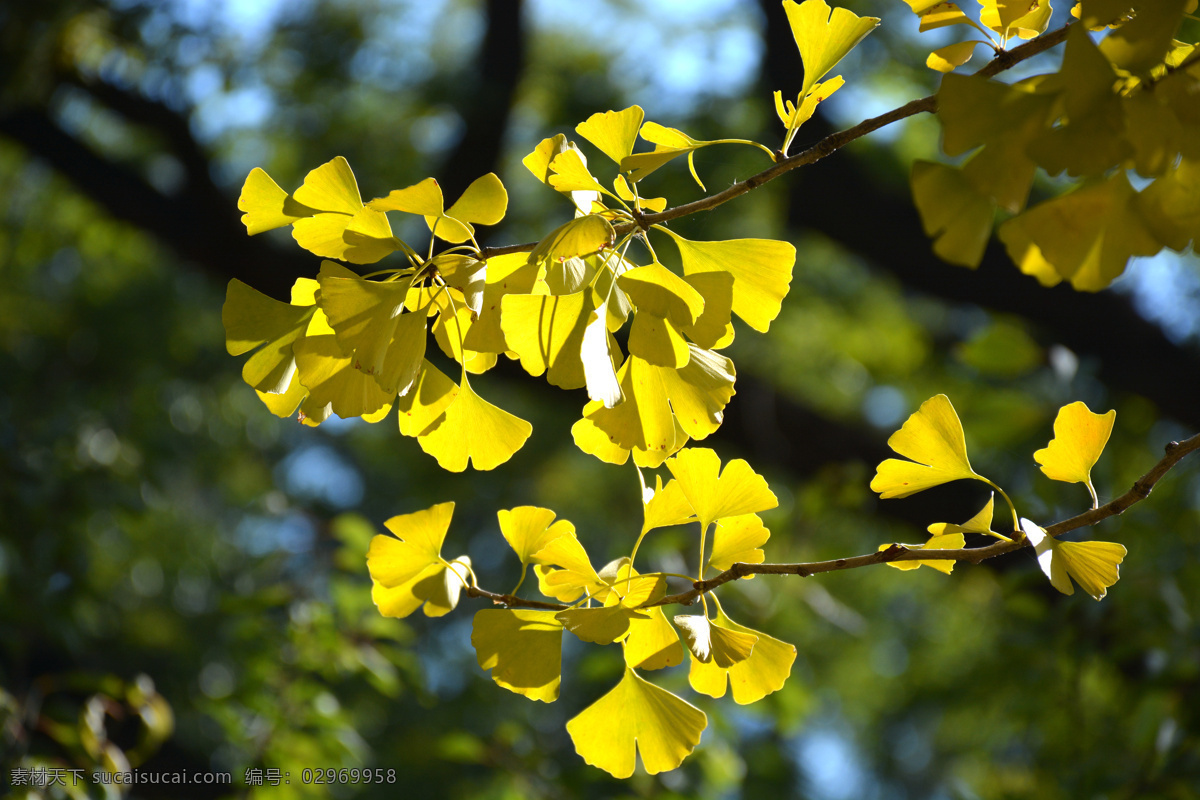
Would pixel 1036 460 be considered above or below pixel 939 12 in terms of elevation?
below

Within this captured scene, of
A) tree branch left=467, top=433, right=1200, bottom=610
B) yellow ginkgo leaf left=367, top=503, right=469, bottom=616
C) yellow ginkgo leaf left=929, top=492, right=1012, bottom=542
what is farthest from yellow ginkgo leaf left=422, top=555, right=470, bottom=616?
yellow ginkgo leaf left=929, top=492, right=1012, bottom=542

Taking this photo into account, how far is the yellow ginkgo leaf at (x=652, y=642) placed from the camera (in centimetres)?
34

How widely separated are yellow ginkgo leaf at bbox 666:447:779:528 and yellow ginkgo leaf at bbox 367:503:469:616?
122 mm

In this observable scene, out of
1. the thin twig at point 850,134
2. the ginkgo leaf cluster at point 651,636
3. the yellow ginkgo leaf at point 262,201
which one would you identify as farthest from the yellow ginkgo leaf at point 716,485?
the yellow ginkgo leaf at point 262,201

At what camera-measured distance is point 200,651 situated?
2.54 metres

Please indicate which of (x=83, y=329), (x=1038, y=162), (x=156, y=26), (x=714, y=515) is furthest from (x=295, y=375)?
(x=83, y=329)

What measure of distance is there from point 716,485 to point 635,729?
0.12 meters

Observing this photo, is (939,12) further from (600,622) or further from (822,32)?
(600,622)

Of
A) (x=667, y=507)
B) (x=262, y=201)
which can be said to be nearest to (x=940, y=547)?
(x=667, y=507)

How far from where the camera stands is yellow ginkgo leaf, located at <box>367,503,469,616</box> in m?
0.38

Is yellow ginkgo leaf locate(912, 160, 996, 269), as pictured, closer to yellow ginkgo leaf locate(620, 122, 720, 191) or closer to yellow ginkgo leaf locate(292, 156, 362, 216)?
yellow ginkgo leaf locate(620, 122, 720, 191)

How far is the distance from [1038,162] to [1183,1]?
0.20ft

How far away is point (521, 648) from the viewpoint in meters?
0.34

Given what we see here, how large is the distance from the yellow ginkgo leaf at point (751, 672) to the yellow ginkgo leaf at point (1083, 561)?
11 cm
